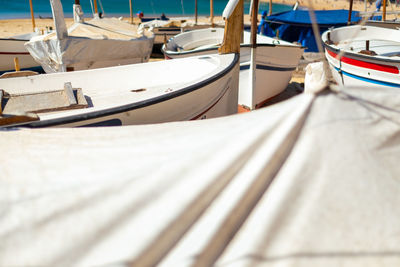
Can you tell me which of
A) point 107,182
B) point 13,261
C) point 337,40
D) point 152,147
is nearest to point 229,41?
point 152,147

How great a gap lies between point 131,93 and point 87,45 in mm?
3249

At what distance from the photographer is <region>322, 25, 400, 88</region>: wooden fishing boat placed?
5703 millimetres

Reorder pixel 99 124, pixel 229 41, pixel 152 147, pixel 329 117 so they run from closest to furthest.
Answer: pixel 329 117 → pixel 152 147 → pixel 99 124 → pixel 229 41

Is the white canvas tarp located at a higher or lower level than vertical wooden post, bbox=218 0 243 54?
lower

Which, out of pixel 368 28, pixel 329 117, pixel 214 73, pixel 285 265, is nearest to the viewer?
pixel 285 265

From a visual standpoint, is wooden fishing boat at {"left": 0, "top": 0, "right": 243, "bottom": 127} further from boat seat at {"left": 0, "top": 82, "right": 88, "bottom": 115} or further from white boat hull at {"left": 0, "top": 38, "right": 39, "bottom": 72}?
white boat hull at {"left": 0, "top": 38, "right": 39, "bottom": 72}

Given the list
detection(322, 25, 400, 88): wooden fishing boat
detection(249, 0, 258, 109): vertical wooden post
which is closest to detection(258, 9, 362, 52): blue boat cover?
detection(322, 25, 400, 88): wooden fishing boat

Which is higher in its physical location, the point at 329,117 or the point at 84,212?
the point at 329,117

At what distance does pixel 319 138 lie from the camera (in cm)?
150

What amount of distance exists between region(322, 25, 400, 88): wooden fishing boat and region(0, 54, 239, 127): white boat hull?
62.9 inches

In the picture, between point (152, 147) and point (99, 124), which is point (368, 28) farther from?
point (152, 147)

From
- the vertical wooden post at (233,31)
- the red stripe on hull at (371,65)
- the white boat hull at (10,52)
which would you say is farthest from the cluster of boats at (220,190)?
the white boat hull at (10,52)

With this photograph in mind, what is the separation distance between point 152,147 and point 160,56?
12.1m

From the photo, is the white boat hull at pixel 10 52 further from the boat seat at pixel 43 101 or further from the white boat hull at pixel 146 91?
the boat seat at pixel 43 101
